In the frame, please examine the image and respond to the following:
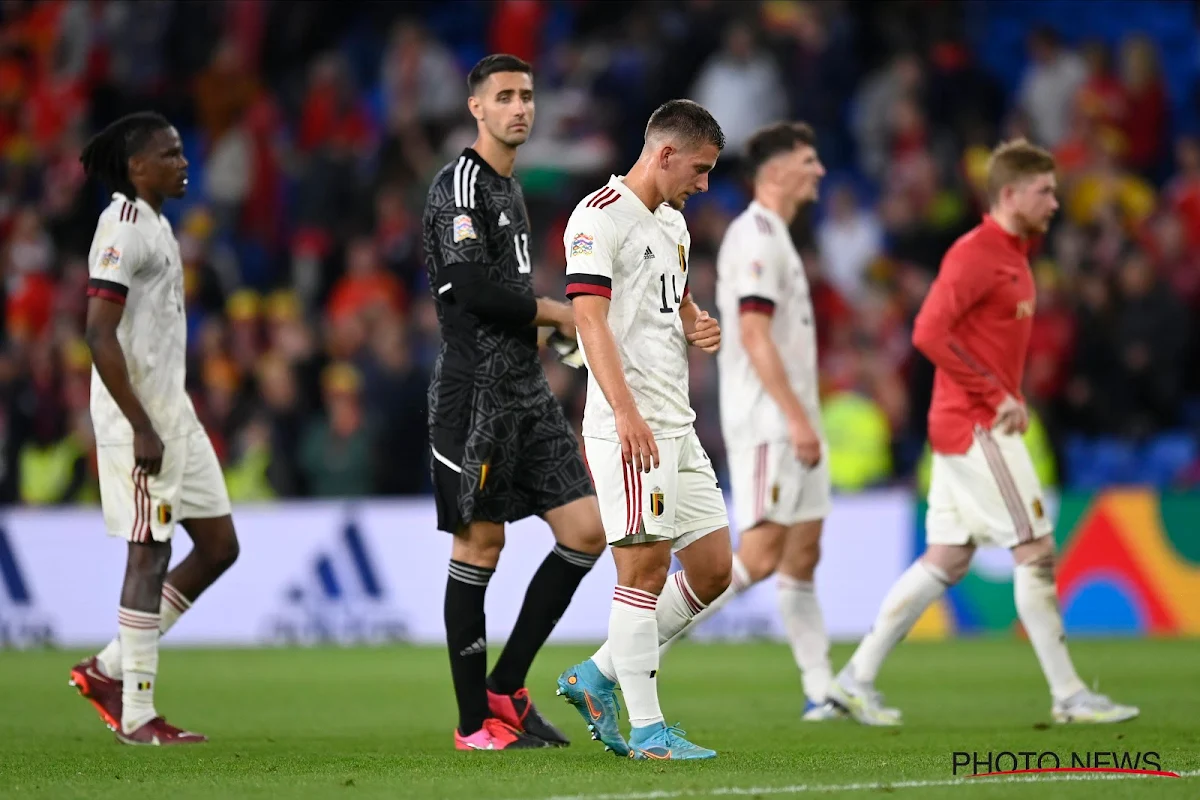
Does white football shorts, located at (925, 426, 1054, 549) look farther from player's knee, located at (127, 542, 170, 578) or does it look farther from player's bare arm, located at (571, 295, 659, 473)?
player's knee, located at (127, 542, 170, 578)

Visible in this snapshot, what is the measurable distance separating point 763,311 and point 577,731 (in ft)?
7.57

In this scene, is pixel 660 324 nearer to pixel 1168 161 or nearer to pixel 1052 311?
pixel 1052 311

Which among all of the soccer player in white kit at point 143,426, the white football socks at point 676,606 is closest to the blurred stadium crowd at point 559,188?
the soccer player in white kit at point 143,426

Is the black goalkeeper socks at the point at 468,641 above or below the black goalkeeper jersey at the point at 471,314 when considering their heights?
below

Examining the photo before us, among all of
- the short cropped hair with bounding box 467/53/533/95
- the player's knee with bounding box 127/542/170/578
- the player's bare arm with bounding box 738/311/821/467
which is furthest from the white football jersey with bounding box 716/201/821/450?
the player's knee with bounding box 127/542/170/578

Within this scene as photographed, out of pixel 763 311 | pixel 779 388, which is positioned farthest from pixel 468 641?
pixel 763 311

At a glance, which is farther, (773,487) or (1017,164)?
(773,487)

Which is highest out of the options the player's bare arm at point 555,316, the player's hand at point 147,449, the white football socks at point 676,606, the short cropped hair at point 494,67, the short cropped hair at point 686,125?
the short cropped hair at point 494,67

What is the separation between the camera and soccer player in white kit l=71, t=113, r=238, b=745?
7727mm

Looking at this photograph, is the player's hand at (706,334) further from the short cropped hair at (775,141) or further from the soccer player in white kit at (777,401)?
the short cropped hair at (775,141)

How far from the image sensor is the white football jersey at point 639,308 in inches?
256

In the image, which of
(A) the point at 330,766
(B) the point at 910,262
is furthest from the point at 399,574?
(A) the point at 330,766

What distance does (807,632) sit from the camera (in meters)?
9.06

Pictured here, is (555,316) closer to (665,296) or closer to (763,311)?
(665,296)
